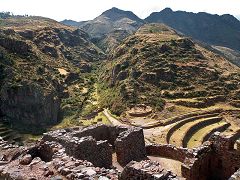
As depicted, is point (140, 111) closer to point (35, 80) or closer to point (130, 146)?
point (35, 80)

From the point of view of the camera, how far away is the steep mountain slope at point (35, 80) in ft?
261

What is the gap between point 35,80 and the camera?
86.9 m

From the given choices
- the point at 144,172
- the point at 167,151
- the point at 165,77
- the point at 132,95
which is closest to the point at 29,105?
the point at 132,95

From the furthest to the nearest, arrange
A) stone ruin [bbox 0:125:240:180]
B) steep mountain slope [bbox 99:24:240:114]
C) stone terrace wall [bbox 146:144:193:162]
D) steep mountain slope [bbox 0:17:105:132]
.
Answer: steep mountain slope [bbox 99:24:240:114]
steep mountain slope [bbox 0:17:105:132]
stone terrace wall [bbox 146:144:193:162]
stone ruin [bbox 0:125:240:180]

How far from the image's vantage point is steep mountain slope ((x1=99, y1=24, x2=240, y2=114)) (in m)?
81.5

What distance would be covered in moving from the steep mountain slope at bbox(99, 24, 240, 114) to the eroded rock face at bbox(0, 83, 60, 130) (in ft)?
40.8

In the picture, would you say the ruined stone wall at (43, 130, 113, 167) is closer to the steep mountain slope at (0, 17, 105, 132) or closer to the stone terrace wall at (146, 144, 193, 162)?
the stone terrace wall at (146, 144, 193, 162)

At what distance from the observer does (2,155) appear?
15.2 meters

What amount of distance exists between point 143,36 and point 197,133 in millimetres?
58841

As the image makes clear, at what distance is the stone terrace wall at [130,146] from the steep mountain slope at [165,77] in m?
56.7

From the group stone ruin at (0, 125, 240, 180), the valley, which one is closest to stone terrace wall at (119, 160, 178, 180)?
stone ruin at (0, 125, 240, 180)

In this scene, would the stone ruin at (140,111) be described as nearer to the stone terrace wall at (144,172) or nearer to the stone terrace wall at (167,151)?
the stone terrace wall at (167,151)

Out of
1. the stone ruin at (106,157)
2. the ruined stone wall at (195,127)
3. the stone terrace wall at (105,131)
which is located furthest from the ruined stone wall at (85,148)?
the ruined stone wall at (195,127)

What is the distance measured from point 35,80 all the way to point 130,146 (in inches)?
2807
